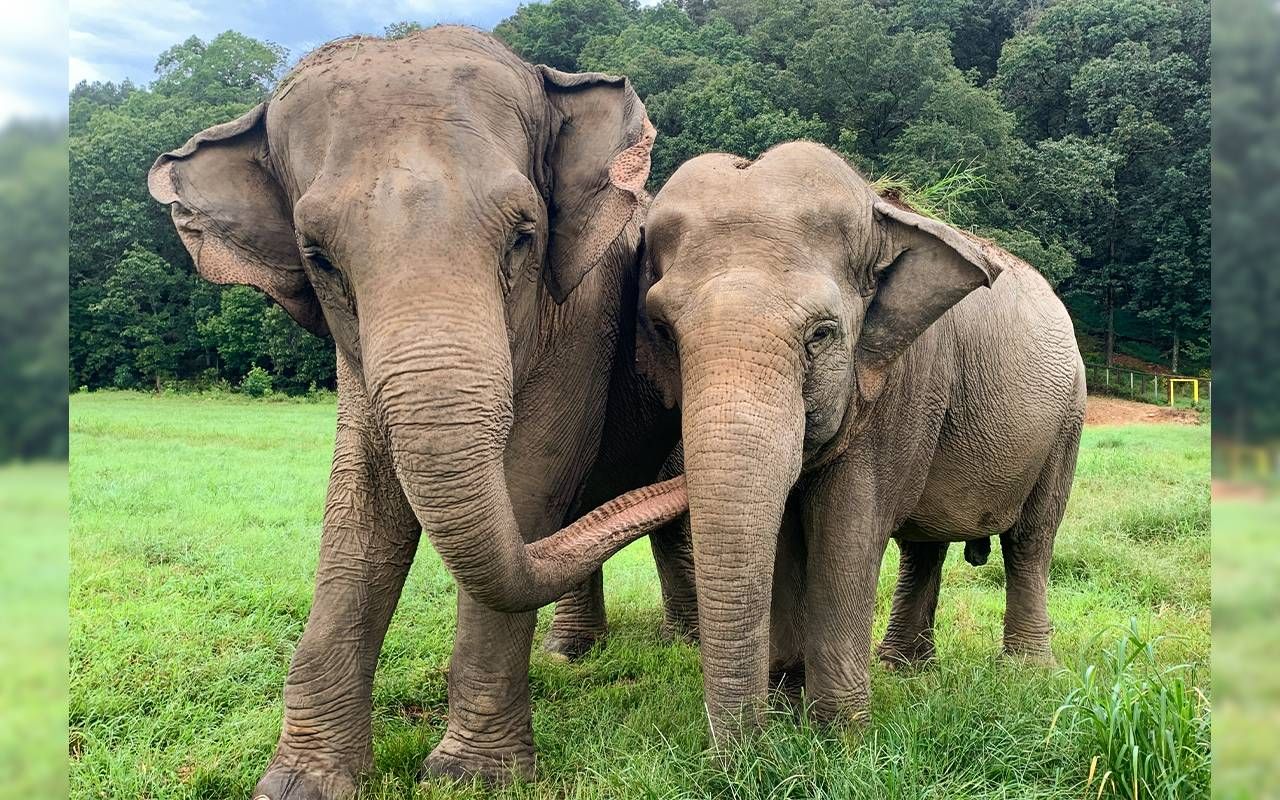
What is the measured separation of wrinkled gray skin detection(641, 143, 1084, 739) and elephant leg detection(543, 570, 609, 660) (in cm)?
172

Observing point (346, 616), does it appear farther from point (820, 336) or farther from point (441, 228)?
point (820, 336)

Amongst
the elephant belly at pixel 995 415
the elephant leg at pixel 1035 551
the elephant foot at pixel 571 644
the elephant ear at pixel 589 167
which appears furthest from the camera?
the elephant foot at pixel 571 644

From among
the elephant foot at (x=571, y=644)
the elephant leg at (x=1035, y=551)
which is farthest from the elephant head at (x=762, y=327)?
the elephant foot at (x=571, y=644)

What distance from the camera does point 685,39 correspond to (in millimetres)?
45156

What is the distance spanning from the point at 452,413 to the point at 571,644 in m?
3.60

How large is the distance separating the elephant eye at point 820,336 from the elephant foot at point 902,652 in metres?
2.89

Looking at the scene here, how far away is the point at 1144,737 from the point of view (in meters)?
3.23

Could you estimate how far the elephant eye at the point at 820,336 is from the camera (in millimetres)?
3350

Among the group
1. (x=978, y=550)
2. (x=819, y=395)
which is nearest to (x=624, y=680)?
(x=978, y=550)

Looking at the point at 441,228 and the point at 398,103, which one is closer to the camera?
the point at 441,228
